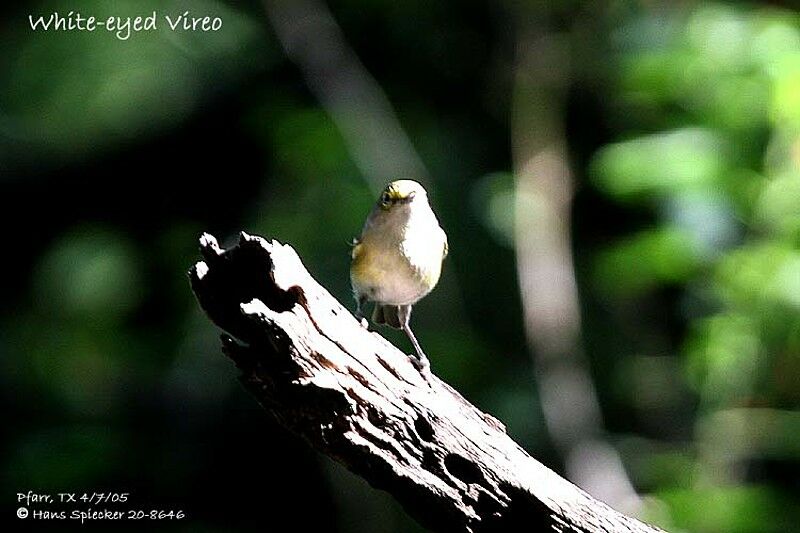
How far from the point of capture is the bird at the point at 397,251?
13.3 ft

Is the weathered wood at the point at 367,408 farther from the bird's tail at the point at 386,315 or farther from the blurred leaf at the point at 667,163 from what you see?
the blurred leaf at the point at 667,163

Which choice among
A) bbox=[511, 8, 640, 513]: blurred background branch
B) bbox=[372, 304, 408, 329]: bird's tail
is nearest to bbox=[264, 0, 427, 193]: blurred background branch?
bbox=[511, 8, 640, 513]: blurred background branch

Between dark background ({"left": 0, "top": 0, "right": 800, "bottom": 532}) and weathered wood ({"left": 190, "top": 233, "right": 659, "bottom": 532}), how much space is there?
9.02ft

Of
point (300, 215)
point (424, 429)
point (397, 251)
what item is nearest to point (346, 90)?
point (300, 215)

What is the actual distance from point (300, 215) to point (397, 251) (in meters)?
2.71

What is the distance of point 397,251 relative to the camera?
159 inches

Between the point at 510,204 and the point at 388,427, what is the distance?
11.5ft

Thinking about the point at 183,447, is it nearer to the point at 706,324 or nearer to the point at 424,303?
the point at 424,303

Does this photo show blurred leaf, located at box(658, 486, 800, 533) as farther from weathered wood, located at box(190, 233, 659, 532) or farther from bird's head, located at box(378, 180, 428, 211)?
weathered wood, located at box(190, 233, 659, 532)

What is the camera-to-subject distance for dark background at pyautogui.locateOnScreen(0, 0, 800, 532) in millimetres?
6410

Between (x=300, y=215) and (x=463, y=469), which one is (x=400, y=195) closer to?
(x=463, y=469)

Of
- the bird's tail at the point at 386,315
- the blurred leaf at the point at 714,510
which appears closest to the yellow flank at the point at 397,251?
the bird's tail at the point at 386,315

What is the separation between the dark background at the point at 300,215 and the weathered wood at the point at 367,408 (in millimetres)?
2749

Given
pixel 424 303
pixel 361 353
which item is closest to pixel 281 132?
pixel 424 303
